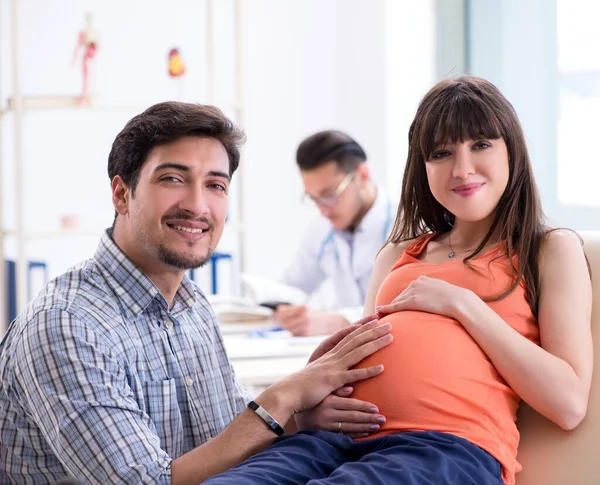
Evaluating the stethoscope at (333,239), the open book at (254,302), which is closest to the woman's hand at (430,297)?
the open book at (254,302)

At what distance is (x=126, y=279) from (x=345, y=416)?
0.47m

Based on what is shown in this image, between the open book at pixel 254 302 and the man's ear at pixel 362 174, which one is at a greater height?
the man's ear at pixel 362 174

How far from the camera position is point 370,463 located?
4.44ft

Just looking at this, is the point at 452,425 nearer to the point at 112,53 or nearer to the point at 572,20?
the point at 572,20

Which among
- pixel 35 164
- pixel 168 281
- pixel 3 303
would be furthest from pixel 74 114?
pixel 168 281

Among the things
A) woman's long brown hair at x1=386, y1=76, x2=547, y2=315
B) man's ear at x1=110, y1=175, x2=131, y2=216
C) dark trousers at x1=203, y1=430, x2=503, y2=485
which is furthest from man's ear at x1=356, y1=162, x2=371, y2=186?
dark trousers at x1=203, y1=430, x2=503, y2=485

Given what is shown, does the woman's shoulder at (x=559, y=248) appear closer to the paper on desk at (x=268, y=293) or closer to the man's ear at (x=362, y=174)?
the paper on desk at (x=268, y=293)

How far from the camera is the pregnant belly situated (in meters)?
1.45

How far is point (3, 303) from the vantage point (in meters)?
3.77

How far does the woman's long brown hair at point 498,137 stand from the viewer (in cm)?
159

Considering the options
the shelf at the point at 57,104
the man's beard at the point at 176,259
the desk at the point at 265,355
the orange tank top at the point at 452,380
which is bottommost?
the desk at the point at 265,355

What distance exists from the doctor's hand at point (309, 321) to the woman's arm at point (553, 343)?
1034 millimetres

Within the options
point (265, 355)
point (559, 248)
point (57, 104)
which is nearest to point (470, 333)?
point (559, 248)

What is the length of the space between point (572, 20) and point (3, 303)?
249 cm
